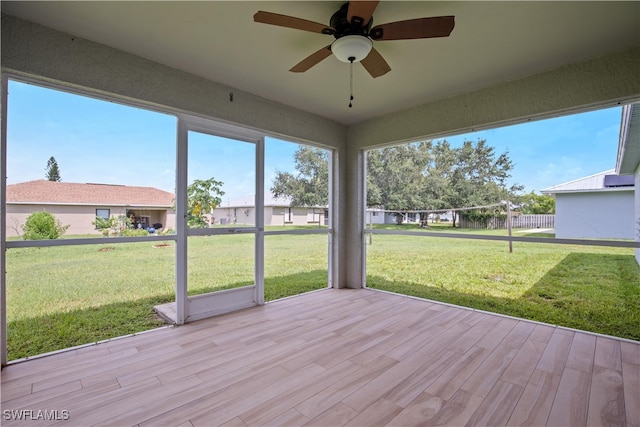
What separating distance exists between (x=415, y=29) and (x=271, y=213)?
272cm

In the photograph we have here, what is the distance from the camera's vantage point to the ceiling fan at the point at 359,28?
1.66 meters

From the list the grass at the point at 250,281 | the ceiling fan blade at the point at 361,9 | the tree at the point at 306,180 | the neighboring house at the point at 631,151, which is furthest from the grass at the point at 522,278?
the ceiling fan blade at the point at 361,9

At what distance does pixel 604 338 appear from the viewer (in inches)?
107

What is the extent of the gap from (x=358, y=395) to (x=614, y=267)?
3.23 meters

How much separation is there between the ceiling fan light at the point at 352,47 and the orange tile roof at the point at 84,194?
Answer: 2.21 m

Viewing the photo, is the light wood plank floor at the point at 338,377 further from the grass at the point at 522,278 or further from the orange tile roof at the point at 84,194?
the orange tile roof at the point at 84,194

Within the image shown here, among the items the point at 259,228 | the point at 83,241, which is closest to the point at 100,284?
the point at 83,241

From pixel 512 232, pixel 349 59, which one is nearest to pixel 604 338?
pixel 512 232

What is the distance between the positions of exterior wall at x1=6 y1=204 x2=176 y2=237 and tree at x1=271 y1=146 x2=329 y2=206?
5.35 ft

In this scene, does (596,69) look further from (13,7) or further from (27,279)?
(27,279)

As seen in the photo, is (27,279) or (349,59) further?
(27,279)

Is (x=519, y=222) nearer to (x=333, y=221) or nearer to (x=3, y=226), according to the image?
(x=333, y=221)

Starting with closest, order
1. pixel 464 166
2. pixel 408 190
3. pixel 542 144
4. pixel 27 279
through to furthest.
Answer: pixel 27 279, pixel 542 144, pixel 464 166, pixel 408 190

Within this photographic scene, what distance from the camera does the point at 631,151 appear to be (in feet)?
9.58
